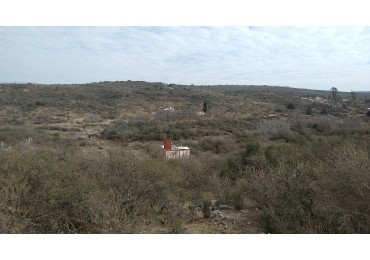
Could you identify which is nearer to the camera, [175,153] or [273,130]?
[175,153]

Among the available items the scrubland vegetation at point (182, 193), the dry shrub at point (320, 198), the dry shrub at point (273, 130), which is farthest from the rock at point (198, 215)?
the dry shrub at point (273, 130)

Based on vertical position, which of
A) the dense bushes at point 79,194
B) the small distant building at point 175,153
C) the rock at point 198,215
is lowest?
the rock at point 198,215

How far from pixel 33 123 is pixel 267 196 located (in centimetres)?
2992

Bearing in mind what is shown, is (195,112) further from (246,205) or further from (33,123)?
(246,205)

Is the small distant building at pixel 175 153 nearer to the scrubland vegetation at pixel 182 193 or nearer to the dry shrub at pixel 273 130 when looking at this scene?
the scrubland vegetation at pixel 182 193

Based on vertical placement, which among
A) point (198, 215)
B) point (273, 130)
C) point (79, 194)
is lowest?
point (198, 215)

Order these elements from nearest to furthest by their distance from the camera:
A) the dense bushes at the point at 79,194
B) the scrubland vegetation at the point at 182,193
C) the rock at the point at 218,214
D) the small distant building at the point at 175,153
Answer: the dense bushes at the point at 79,194, the scrubland vegetation at the point at 182,193, the rock at the point at 218,214, the small distant building at the point at 175,153

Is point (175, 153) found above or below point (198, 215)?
above

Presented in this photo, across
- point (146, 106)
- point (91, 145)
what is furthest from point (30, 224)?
point (146, 106)

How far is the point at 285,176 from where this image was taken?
7590 mm

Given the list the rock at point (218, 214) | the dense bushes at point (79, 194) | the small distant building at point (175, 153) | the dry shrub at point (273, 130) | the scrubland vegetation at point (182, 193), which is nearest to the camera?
the dense bushes at point (79, 194)

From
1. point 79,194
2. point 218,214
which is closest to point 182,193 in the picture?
point 218,214

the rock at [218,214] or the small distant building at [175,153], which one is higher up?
the small distant building at [175,153]

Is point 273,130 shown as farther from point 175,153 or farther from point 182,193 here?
point 182,193
